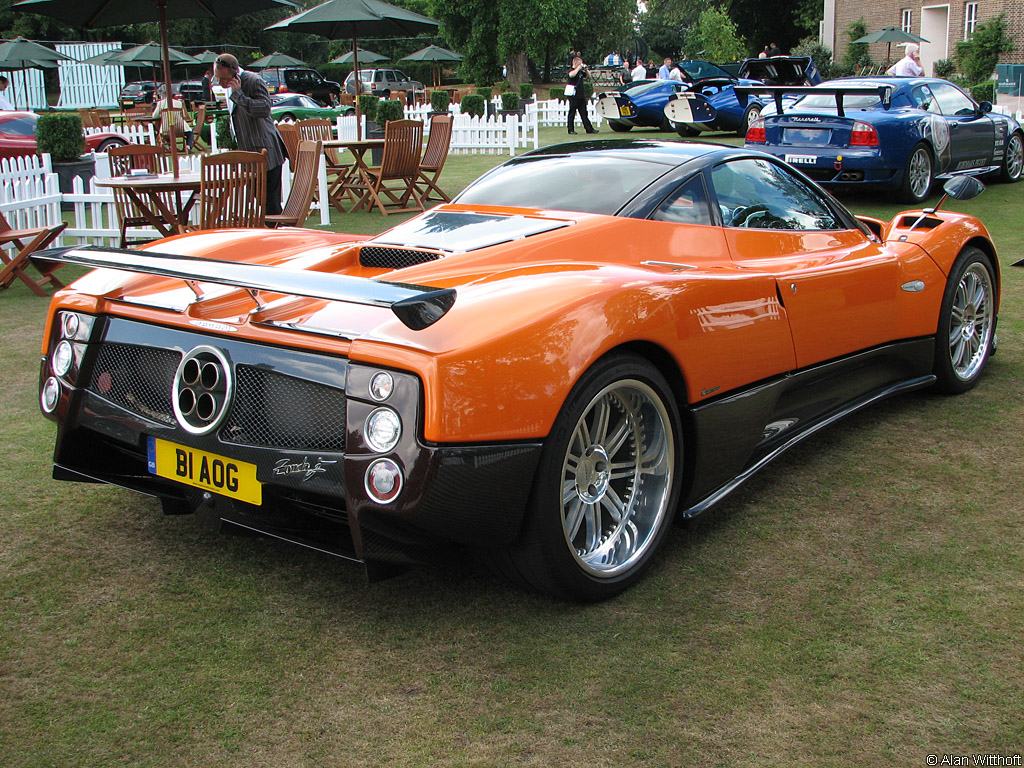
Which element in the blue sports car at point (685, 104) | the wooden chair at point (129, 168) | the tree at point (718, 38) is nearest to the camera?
the wooden chair at point (129, 168)

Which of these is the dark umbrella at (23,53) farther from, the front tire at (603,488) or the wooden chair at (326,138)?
the front tire at (603,488)

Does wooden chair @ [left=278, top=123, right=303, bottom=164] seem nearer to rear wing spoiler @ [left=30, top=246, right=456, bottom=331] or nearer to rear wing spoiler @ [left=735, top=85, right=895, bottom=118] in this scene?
rear wing spoiler @ [left=735, top=85, right=895, bottom=118]

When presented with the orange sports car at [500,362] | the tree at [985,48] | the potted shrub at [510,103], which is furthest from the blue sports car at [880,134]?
the tree at [985,48]

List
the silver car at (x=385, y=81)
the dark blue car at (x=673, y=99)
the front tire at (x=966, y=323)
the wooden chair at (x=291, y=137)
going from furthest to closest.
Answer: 1. the silver car at (x=385, y=81)
2. the dark blue car at (x=673, y=99)
3. the wooden chair at (x=291, y=137)
4. the front tire at (x=966, y=323)

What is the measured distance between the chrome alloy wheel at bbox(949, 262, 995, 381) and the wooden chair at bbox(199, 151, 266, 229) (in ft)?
18.0

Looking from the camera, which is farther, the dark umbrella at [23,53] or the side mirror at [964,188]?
the dark umbrella at [23,53]

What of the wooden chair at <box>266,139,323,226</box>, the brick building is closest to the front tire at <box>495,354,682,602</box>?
the wooden chair at <box>266,139,323,226</box>

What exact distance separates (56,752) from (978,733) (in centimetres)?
210

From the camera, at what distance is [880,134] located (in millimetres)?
10453

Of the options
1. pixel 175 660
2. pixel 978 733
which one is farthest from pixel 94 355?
pixel 978 733

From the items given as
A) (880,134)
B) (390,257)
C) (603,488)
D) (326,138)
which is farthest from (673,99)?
(603,488)

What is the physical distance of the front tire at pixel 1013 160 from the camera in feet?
42.5

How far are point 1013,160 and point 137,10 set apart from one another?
1124cm

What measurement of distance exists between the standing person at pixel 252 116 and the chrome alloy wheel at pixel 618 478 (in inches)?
297
